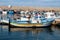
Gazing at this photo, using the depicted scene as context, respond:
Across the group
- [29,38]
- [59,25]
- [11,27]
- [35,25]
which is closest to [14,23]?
[11,27]

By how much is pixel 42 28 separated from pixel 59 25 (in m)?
4.36

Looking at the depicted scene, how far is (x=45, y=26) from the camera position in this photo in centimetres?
3553

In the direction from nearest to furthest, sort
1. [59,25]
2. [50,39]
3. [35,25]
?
[50,39], [35,25], [59,25]

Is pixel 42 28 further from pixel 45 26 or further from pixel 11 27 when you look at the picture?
pixel 11 27

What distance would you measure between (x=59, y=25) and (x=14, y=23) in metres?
7.51

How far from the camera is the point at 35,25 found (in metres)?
35.0

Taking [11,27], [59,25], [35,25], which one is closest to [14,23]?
[11,27]

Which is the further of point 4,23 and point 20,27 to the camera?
point 4,23

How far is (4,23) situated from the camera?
1534 inches

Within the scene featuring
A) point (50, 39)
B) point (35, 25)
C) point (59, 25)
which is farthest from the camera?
point (59, 25)

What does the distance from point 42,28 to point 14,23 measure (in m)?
4.23

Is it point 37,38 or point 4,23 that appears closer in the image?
point 37,38

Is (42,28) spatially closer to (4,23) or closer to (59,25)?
(59,25)

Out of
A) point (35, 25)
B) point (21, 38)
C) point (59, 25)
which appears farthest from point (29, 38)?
point (59, 25)
